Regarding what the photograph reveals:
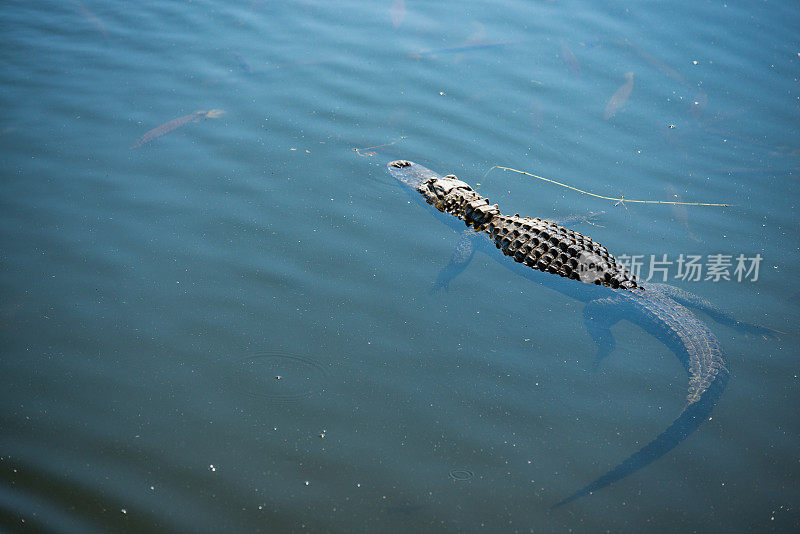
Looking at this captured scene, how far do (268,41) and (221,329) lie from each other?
429cm

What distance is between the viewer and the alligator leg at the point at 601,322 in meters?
3.74

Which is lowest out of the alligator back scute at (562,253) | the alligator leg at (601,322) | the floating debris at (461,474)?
the floating debris at (461,474)

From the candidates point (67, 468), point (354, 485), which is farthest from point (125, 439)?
point (354, 485)

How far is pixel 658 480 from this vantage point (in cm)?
306

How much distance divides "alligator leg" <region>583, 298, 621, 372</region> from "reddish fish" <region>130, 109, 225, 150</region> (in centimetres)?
395

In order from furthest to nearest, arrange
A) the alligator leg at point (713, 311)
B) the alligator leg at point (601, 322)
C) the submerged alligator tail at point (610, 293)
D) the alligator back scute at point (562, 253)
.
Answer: the alligator back scute at point (562, 253) < the alligator leg at point (713, 311) < the alligator leg at point (601, 322) < the submerged alligator tail at point (610, 293)

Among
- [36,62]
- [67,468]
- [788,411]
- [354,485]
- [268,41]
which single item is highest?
[268,41]

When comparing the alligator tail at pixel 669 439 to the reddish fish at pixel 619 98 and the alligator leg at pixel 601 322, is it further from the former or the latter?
the reddish fish at pixel 619 98

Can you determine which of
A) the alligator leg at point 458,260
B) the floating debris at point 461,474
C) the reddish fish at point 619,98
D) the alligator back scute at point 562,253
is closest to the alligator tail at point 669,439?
the floating debris at point 461,474

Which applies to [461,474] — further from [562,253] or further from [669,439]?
[562,253]

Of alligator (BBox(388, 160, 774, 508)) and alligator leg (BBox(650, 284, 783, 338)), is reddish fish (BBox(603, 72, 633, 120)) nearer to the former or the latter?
alligator (BBox(388, 160, 774, 508))

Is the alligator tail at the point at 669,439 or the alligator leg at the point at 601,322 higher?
the alligator leg at the point at 601,322

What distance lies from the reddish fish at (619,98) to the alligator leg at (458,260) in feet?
7.92

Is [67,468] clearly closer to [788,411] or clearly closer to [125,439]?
[125,439]
